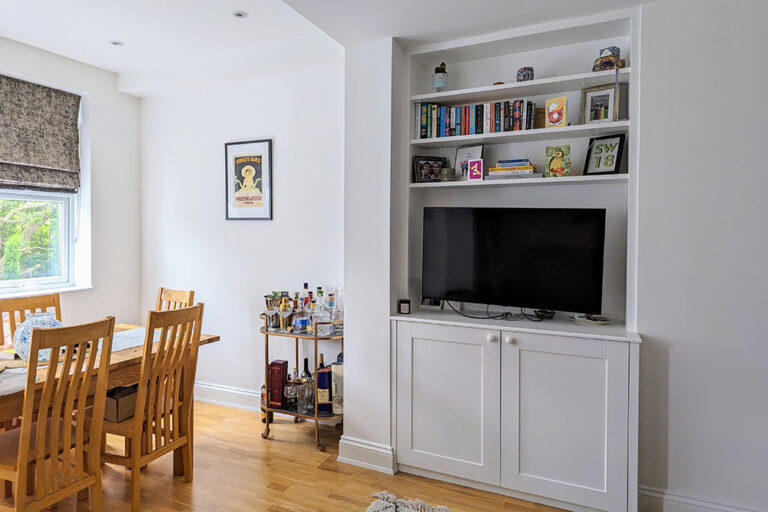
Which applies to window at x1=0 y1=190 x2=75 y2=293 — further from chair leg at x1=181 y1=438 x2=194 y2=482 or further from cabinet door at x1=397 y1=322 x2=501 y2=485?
cabinet door at x1=397 y1=322 x2=501 y2=485

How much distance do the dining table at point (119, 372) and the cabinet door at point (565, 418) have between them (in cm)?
173

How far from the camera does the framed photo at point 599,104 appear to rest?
7.47 ft

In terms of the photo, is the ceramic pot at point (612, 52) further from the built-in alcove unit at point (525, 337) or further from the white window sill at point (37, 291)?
the white window sill at point (37, 291)

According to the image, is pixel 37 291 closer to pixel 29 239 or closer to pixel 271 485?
pixel 29 239

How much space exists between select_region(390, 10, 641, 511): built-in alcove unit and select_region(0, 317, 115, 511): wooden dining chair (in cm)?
144

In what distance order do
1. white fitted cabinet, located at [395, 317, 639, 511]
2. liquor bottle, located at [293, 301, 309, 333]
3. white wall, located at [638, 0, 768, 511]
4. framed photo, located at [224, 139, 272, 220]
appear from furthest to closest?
framed photo, located at [224, 139, 272, 220] → liquor bottle, located at [293, 301, 309, 333] → white fitted cabinet, located at [395, 317, 639, 511] → white wall, located at [638, 0, 768, 511]

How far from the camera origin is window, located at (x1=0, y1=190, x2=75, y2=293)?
10.7 feet

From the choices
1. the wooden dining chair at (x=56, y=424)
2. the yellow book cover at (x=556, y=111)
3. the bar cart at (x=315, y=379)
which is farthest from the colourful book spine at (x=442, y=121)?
the wooden dining chair at (x=56, y=424)

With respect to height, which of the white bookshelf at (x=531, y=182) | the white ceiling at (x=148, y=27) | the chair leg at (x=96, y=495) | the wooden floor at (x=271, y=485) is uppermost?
the white ceiling at (x=148, y=27)

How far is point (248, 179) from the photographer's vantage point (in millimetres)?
3498

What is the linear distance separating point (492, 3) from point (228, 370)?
3123 mm

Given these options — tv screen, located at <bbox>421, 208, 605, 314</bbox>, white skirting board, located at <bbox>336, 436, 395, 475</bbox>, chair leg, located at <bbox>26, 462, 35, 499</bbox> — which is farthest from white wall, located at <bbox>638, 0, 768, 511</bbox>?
chair leg, located at <bbox>26, 462, 35, 499</bbox>

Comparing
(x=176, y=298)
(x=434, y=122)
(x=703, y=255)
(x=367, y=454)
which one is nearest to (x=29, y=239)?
(x=176, y=298)

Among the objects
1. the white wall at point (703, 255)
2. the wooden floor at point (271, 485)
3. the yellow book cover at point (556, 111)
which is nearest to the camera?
the white wall at point (703, 255)
